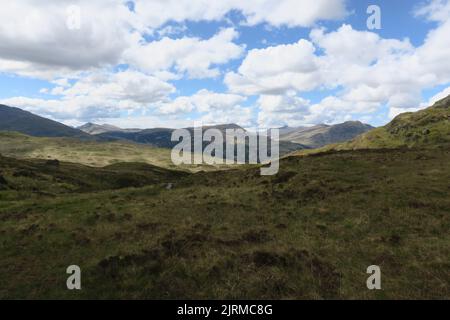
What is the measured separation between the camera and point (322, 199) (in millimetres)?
32688

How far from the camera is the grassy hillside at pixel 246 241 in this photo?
52.5 feet

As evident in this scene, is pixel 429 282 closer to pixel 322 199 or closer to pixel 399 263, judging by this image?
pixel 399 263

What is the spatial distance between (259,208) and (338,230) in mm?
9440

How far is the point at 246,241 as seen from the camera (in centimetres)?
2245

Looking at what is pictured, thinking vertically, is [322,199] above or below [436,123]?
below

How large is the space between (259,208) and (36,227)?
18420 mm

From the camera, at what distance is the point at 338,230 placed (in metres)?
23.9

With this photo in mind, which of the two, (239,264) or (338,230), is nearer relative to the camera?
(239,264)

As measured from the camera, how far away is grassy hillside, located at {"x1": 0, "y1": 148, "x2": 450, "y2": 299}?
16.0 meters
